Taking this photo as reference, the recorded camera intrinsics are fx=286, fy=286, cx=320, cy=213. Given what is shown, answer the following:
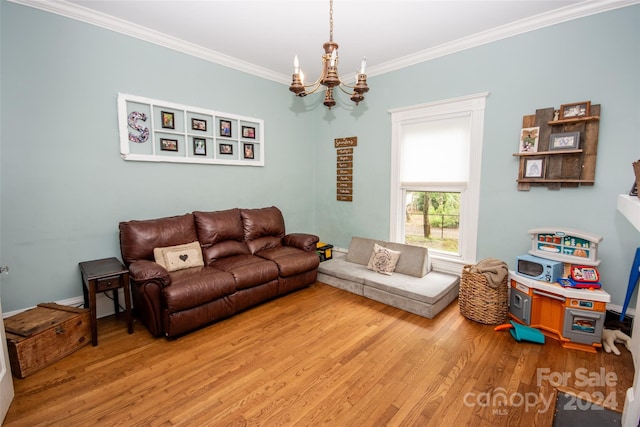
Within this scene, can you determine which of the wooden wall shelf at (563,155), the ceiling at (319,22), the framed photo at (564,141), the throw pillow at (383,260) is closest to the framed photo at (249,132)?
the ceiling at (319,22)

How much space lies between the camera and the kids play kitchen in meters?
2.34

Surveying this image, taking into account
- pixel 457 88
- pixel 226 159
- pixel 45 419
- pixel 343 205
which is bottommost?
pixel 45 419

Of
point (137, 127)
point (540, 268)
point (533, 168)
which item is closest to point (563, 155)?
point (533, 168)

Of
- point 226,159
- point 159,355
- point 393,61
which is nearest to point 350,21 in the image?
point 393,61

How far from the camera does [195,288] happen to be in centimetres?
259

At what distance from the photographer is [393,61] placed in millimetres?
3770

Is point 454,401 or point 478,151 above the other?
point 478,151

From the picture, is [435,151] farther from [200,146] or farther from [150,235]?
[150,235]

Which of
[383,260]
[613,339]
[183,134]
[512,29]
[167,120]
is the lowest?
A: [613,339]

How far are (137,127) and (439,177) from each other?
354 centimetres

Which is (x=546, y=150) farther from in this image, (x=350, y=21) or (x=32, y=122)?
(x=32, y=122)

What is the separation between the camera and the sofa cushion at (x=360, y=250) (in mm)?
4016

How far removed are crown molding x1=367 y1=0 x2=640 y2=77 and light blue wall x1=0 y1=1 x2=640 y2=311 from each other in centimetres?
7

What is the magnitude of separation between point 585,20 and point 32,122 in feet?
16.5
